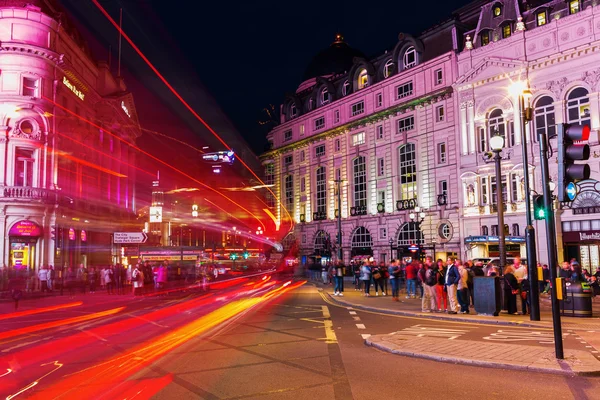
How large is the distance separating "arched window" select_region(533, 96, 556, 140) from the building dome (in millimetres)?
33100

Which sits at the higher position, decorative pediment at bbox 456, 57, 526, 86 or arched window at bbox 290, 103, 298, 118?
arched window at bbox 290, 103, 298, 118

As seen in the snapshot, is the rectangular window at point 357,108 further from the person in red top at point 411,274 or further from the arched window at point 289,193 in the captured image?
the person in red top at point 411,274

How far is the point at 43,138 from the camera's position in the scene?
34.7m

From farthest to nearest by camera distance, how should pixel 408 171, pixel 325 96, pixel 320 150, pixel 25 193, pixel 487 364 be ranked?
pixel 325 96
pixel 320 150
pixel 408 171
pixel 25 193
pixel 487 364

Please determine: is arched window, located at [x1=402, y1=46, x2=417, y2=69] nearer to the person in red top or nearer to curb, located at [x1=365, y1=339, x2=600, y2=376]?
the person in red top

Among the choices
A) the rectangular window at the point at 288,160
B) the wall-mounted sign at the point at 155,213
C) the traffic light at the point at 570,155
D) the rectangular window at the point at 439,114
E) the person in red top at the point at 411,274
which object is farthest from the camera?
the rectangular window at the point at 288,160

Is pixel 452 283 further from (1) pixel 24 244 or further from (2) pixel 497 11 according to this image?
(2) pixel 497 11

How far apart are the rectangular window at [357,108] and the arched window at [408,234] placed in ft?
44.2

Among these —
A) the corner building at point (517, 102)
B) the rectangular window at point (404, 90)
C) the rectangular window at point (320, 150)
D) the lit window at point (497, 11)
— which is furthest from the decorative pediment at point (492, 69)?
the rectangular window at point (320, 150)

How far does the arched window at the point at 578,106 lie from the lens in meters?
35.8

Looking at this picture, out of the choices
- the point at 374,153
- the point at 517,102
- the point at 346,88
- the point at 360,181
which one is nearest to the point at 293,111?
the point at 346,88

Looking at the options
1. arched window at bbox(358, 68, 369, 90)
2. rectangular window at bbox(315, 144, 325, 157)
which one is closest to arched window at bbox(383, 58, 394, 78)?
arched window at bbox(358, 68, 369, 90)

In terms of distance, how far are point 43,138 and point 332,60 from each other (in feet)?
142

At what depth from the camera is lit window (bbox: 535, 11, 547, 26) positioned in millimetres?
38531
